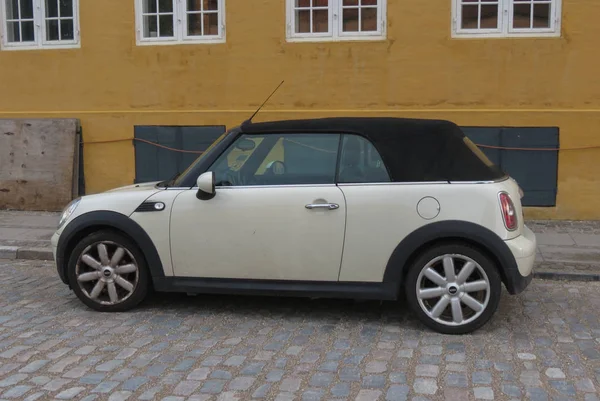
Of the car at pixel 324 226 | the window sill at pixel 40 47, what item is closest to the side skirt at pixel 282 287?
the car at pixel 324 226

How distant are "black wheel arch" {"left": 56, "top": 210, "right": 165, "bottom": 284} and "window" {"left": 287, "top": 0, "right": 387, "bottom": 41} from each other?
558 cm

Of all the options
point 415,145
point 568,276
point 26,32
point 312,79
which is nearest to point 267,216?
point 415,145

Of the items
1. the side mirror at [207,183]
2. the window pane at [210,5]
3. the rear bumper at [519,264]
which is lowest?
the rear bumper at [519,264]

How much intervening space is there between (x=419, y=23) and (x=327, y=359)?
667cm

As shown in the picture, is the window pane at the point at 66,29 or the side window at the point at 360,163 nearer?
the side window at the point at 360,163

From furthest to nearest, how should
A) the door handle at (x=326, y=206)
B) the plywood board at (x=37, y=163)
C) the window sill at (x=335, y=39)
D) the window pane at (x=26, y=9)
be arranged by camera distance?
the window pane at (x=26, y=9) → the plywood board at (x=37, y=163) → the window sill at (x=335, y=39) → the door handle at (x=326, y=206)

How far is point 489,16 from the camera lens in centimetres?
984

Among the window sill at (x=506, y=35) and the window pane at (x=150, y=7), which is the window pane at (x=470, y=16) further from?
the window pane at (x=150, y=7)

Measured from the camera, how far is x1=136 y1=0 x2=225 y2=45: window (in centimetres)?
1054

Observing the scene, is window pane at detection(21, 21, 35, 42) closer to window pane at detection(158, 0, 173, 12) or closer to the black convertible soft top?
window pane at detection(158, 0, 173, 12)

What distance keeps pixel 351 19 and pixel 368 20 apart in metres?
0.26

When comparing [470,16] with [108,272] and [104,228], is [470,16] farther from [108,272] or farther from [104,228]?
[108,272]

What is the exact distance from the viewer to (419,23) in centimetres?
986

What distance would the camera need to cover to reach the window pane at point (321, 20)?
1024 centimetres
